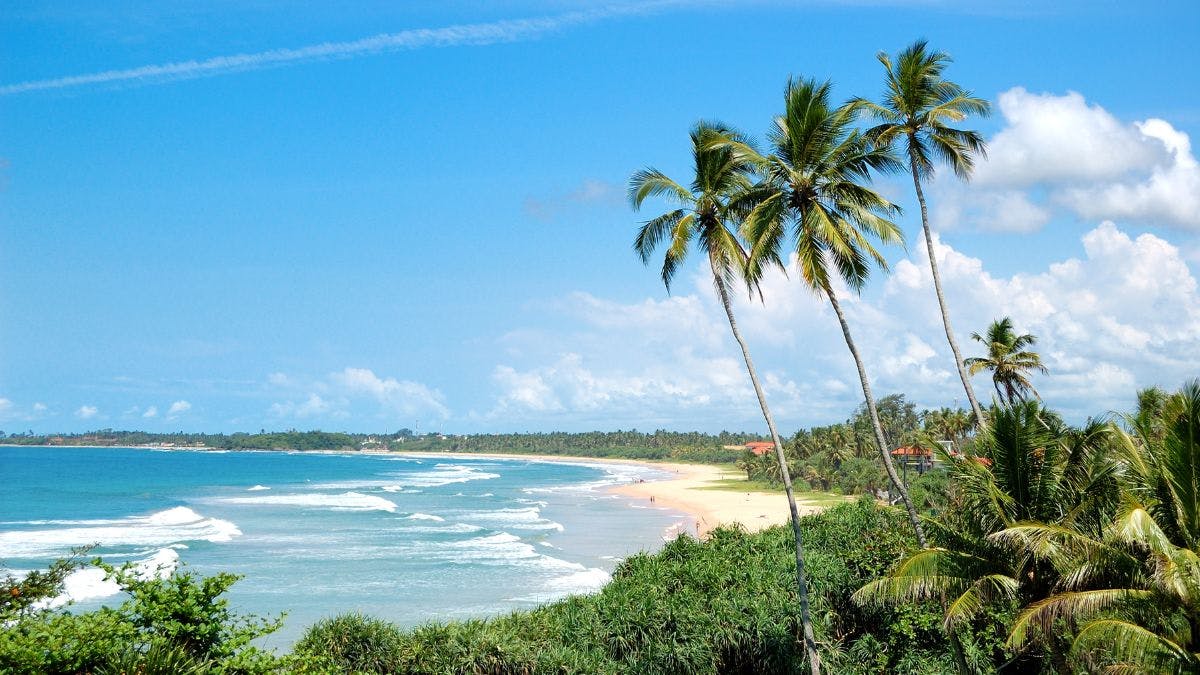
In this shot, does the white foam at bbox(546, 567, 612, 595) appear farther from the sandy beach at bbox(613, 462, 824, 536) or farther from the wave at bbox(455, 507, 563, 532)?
the wave at bbox(455, 507, 563, 532)

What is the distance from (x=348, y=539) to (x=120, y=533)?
14.1 m

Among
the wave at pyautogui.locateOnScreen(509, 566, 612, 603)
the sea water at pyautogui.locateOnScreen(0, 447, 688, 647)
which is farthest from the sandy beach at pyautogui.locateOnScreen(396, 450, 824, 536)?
the wave at pyautogui.locateOnScreen(509, 566, 612, 603)

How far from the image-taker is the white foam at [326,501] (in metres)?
66.6

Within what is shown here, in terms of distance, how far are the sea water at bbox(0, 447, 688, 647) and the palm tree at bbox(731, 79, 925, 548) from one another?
1074 centimetres

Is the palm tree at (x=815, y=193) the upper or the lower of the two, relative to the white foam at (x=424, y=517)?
upper

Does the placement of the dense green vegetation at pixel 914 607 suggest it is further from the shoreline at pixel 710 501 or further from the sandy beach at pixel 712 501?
the sandy beach at pixel 712 501

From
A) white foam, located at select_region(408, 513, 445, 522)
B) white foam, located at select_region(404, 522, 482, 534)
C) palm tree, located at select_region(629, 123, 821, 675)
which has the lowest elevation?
white foam, located at select_region(408, 513, 445, 522)

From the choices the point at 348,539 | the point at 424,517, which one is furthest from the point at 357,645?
the point at 424,517

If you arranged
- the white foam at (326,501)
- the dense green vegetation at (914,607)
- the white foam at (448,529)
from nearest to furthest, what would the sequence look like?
the dense green vegetation at (914,607) < the white foam at (448,529) < the white foam at (326,501)

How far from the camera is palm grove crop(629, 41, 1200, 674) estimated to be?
8141 mm

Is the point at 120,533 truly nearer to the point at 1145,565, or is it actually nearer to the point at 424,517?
the point at 424,517

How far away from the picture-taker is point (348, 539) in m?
46.6

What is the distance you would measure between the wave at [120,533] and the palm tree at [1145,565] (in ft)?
140

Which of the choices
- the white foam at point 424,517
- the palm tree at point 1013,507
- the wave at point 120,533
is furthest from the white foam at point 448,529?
the palm tree at point 1013,507
